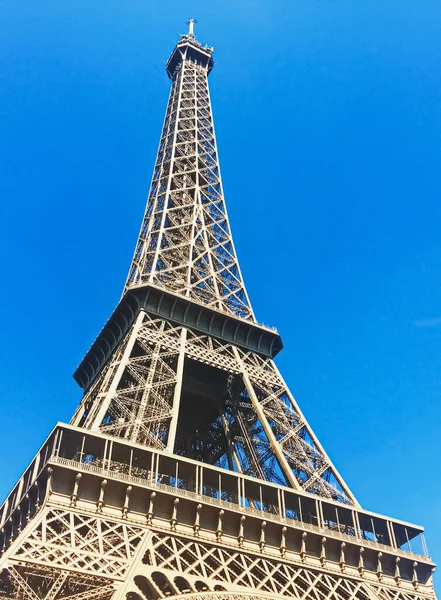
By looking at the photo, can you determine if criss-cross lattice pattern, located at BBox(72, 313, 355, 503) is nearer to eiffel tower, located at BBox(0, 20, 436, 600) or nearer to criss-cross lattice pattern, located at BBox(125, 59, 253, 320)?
eiffel tower, located at BBox(0, 20, 436, 600)

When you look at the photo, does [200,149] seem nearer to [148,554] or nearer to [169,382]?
[169,382]

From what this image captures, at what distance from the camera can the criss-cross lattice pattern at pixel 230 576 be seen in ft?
82.4

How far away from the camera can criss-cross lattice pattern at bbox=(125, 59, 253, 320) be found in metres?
45.0

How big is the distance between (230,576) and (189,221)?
2854cm

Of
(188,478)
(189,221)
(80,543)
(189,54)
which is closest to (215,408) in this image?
(188,478)

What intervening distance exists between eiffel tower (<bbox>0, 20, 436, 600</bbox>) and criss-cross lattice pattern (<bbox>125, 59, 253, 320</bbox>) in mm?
179

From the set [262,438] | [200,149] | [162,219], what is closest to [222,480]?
[262,438]

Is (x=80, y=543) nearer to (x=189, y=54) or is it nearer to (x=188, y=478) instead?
(x=188, y=478)

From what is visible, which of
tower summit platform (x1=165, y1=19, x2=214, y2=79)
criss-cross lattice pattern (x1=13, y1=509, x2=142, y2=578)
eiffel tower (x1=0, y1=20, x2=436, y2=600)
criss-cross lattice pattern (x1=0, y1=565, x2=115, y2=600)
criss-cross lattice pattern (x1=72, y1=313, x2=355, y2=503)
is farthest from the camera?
tower summit platform (x1=165, y1=19, x2=214, y2=79)

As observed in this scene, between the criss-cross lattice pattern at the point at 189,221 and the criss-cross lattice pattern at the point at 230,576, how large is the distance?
17.8 metres

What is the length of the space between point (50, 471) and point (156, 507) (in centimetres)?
461

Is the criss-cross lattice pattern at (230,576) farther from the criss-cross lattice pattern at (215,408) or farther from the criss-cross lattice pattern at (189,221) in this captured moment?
the criss-cross lattice pattern at (189,221)

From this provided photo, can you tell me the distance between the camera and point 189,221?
1988 inches

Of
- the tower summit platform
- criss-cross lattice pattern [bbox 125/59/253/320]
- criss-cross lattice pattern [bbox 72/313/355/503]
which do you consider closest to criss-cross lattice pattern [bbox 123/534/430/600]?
criss-cross lattice pattern [bbox 72/313/355/503]
